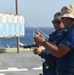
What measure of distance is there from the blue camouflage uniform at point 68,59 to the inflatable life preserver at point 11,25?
10581 mm

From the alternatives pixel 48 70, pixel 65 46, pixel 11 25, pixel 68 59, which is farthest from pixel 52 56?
pixel 11 25

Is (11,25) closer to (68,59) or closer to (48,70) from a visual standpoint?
(48,70)

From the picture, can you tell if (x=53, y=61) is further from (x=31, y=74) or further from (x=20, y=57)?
(x=20, y=57)

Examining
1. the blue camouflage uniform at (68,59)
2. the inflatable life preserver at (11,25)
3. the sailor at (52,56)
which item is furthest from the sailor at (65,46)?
the inflatable life preserver at (11,25)

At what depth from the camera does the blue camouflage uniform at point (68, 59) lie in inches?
170

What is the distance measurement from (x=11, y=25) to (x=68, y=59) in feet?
36.8

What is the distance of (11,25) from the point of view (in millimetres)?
15570

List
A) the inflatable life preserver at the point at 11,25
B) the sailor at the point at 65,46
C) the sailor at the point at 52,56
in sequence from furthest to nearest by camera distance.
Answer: the inflatable life preserver at the point at 11,25
the sailor at the point at 52,56
the sailor at the point at 65,46

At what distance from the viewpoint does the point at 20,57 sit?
14.0 metres

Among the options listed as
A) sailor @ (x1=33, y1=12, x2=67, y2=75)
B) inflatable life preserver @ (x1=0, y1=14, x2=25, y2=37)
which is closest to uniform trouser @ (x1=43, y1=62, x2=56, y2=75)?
sailor @ (x1=33, y1=12, x2=67, y2=75)

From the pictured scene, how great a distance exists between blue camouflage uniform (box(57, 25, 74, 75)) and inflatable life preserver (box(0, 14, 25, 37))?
10.6 m

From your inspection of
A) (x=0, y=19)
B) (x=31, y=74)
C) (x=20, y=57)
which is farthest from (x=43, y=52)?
(x=0, y=19)

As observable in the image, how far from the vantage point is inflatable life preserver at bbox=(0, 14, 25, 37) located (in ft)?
49.6

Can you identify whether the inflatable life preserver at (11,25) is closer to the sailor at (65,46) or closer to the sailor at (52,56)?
the sailor at (52,56)
